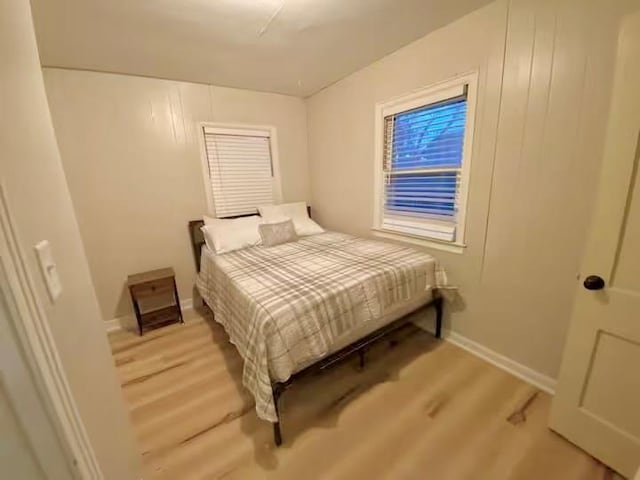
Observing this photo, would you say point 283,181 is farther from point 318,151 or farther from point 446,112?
point 446,112

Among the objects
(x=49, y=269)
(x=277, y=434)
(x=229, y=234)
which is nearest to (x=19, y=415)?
(x=49, y=269)

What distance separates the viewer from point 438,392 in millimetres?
1800

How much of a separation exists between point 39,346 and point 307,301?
1131mm

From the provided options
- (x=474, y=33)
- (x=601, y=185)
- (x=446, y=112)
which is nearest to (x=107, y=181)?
(x=446, y=112)

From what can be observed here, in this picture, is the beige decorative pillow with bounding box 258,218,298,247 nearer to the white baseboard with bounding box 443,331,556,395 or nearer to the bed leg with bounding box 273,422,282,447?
the bed leg with bounding box 273,422,282,447

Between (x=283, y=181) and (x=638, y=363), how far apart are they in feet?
10.6

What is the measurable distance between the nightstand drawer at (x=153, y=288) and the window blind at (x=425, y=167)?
2.23 m

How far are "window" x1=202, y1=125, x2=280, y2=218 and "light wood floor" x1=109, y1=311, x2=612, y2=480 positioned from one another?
5.50 ft

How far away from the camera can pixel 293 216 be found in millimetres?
3273

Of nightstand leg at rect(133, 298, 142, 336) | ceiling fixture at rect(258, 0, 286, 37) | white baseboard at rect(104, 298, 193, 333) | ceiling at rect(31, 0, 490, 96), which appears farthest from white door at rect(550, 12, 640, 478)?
white baseboard at rect(104, 298, 193, 333)

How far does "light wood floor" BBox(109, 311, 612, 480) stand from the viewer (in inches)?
53.3

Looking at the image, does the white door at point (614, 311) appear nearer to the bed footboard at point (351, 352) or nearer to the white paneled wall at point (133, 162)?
the bed footboard at point (351, 352)

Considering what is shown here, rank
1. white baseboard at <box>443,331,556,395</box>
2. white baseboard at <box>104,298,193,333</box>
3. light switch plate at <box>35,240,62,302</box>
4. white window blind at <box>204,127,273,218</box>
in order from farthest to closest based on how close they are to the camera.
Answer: white window blind at <box>204,127,273,218</box> < white baseboard at <box>104,298,193,333</box> < white baseboard at <box>443,331,556,395</box> < light switch plate at <box>35,240,62,302</box>

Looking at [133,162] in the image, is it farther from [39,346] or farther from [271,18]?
[39,346]
